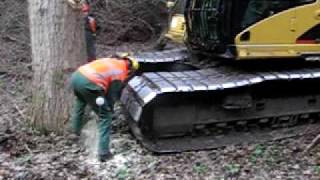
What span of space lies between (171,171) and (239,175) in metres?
0.78

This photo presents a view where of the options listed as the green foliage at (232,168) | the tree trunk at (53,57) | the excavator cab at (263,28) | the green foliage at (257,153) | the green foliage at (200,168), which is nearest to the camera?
the green foliage at (232,168)

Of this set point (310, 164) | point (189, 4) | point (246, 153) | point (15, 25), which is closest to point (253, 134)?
point (246, 153)

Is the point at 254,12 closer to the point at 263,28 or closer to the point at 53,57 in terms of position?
the point at 263,28

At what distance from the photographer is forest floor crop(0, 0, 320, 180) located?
667cm

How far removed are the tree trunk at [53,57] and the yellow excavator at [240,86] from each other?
0.91 m

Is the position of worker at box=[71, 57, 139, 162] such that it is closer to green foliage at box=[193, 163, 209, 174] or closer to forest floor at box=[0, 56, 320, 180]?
forest floor at box=[0, 56, 320, 180]

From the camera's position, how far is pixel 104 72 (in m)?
7.14

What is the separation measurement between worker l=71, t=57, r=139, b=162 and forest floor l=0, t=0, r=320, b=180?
33cm

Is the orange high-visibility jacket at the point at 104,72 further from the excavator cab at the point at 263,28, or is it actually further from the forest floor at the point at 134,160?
the excavator cab at the point at 263,28

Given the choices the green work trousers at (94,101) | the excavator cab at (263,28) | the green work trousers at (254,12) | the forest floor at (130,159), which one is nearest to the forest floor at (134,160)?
the forest floor at (130,159)

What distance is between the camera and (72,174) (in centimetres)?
672

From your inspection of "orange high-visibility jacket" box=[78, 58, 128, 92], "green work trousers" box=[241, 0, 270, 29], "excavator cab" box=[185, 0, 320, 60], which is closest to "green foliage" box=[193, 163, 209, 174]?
"orange high-visibility jacket" box=[78, 58, 128, 92]

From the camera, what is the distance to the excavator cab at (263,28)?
26.3ft

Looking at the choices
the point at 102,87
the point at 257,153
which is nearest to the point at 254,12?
the point at 257,153
